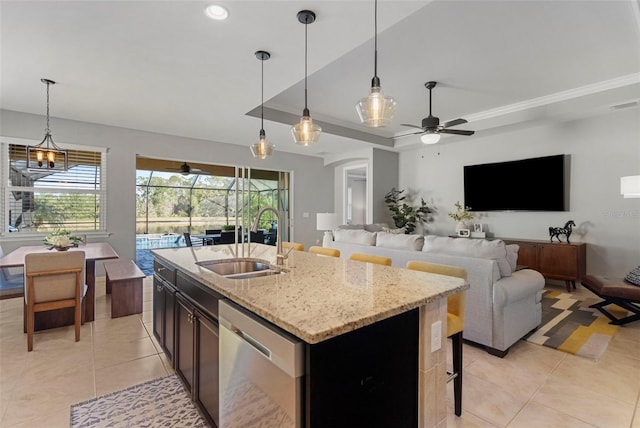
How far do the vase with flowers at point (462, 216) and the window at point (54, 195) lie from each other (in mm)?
6454

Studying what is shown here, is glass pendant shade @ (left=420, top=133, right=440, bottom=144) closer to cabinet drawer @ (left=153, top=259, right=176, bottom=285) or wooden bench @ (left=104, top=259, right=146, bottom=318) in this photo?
cabinet drawer @ (left=153, top=259, right=176, bottom=285)

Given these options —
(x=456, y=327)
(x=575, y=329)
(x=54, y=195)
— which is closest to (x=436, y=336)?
(x=456, y=327)

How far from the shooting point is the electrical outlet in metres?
1.32

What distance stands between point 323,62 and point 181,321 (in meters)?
2.51

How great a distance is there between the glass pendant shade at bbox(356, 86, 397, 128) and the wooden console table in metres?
4.13

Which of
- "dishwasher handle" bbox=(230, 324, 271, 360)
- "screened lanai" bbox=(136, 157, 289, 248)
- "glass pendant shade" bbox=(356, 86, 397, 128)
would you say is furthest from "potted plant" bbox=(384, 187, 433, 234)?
"dishwasher handle" bbox=(230, 324, 271, 360)

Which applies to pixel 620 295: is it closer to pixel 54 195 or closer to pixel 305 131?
pixel 305 131

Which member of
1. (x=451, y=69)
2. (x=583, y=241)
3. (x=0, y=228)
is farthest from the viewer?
(x=583, y=241)

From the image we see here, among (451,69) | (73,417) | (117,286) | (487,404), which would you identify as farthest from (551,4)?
(117,286)

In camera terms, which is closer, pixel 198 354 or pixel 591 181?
pixel 198 354

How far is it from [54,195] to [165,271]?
3.97m

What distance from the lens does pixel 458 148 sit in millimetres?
6324

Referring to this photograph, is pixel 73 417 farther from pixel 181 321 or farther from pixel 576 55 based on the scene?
pixel 576 55

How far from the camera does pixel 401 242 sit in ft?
10.8
